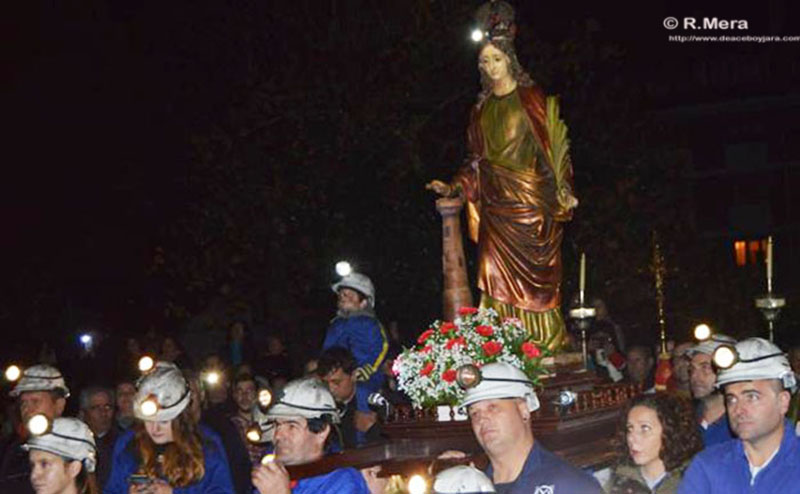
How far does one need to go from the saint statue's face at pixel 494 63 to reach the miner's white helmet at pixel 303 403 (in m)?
4.82

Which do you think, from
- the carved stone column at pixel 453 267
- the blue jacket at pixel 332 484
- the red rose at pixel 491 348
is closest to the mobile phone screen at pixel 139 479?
the blue jacket at pixel 332 484

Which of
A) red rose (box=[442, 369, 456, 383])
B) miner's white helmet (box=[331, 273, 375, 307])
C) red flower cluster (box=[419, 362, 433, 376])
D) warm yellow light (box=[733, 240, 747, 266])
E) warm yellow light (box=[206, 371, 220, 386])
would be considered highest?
warm yellow light (box=[733, 240, 747, 266])

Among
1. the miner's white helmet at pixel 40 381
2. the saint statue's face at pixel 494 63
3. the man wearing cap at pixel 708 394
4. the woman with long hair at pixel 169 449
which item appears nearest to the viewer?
the woman with long hair at pixel 169 449

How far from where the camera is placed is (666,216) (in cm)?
2569

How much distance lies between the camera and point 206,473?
7.91 m

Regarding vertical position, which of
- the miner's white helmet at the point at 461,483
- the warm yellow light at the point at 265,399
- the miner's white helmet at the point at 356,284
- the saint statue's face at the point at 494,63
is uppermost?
the saint statue's face at the point at 494,63

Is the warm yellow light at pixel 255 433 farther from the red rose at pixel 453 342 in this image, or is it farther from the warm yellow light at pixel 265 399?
the red rose at pixel 453 342

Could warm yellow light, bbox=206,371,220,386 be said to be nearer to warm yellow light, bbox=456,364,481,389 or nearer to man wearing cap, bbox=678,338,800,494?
warm yellow light, bbox=456,364,481,389

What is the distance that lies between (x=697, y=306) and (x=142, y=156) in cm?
1290

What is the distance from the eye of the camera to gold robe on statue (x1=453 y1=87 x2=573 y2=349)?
1171 centimetres

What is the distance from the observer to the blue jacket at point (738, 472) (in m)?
6.34

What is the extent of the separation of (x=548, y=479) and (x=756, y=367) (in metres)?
1.14

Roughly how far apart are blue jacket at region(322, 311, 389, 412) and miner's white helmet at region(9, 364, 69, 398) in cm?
231

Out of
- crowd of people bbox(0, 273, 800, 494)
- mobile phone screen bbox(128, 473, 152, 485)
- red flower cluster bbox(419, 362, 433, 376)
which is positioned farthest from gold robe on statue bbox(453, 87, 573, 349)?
mobile phone screen bbox(128, 473, 152, 485)
